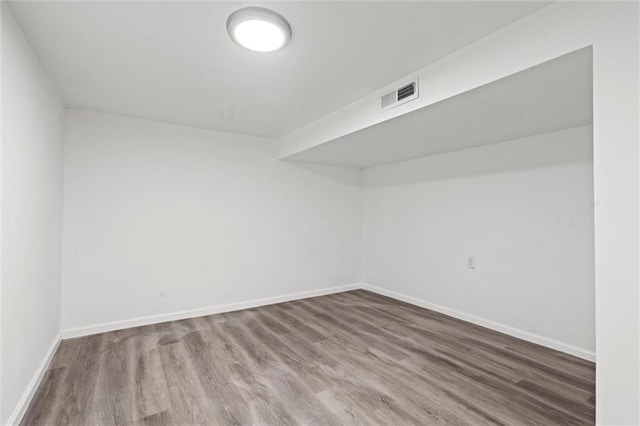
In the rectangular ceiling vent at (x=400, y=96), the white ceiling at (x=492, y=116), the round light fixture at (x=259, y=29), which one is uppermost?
the round light fixture at (x=259, y=29)

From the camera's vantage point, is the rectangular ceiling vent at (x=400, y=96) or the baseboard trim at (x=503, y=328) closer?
the rectangular ceiling vent at (x=400, y=96)

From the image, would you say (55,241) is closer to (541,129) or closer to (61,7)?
(61,7)

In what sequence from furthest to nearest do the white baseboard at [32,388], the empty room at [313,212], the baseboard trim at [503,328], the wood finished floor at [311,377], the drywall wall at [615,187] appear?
the baseboard trim at [503,328] → the wood finished floor at [311,377] → the white baseboard at [32,388] → the empty room at [313,212] → the drywall wall at [615,187]

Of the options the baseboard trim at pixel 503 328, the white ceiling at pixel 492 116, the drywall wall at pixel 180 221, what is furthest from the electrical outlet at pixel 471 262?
the drywall wall at pixel 180 221

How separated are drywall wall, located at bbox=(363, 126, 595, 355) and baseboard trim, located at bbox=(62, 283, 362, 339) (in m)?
1.25

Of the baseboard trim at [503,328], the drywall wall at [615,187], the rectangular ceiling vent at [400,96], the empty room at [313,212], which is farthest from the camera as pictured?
the baseboard trim at [503,328]

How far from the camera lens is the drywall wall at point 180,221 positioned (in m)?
3.18

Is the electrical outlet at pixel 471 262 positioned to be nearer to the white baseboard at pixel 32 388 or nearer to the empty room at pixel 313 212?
the empty room at pixel 313 212

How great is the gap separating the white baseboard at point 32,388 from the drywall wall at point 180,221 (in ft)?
1.89

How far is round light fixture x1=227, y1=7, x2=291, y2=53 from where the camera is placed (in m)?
1.67

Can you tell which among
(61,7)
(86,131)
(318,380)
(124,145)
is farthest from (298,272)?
(61,7)

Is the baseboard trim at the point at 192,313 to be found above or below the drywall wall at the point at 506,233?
below

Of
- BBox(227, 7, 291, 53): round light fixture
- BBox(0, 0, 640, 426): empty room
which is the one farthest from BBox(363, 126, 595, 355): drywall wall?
BBox(227, 7, 291, 53): round light fixture

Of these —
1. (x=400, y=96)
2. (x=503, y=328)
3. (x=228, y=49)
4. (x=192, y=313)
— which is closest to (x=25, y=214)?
(x=228, y=49)
